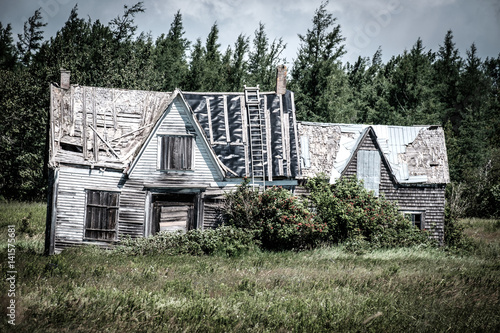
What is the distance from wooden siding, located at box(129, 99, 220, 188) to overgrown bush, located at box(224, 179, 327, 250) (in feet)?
4.76

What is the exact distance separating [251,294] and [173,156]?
9189mm

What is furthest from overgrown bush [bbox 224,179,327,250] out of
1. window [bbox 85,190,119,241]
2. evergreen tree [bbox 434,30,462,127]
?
evergreen tree [bbox 434,30,462,127]

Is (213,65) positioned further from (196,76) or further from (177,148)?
(177,148)

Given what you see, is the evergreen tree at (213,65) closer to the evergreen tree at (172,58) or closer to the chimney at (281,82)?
the evergreen tree at (172,58)

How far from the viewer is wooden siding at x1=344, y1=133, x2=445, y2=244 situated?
70.5 feet

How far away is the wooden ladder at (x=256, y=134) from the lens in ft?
61.0

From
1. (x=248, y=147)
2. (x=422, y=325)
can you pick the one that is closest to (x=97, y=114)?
(x=248, y=147)

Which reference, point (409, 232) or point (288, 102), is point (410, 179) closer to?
point (409, 232)

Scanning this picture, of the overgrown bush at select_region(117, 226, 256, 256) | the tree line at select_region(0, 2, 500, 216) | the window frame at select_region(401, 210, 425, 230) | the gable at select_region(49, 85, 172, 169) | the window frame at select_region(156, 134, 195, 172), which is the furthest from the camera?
the tree line at select_region(0, 2, 500, 216)

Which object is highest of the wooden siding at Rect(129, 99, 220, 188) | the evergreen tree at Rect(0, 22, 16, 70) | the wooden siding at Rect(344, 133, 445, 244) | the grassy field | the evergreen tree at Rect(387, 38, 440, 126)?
the evergreen tree at Rect(0, 22, 16, 70)

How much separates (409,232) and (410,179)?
3.17 m

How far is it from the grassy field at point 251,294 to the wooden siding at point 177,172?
12.3 feet

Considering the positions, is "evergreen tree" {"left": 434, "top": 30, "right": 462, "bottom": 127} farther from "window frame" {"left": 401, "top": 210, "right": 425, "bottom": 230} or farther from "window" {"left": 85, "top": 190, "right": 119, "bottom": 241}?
"window" {"left": 85, "top": 190, "right": 119, "bottom": 241}

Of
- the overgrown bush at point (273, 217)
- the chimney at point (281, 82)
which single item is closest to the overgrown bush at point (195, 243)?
the overgrown bush at point (273, 217)
